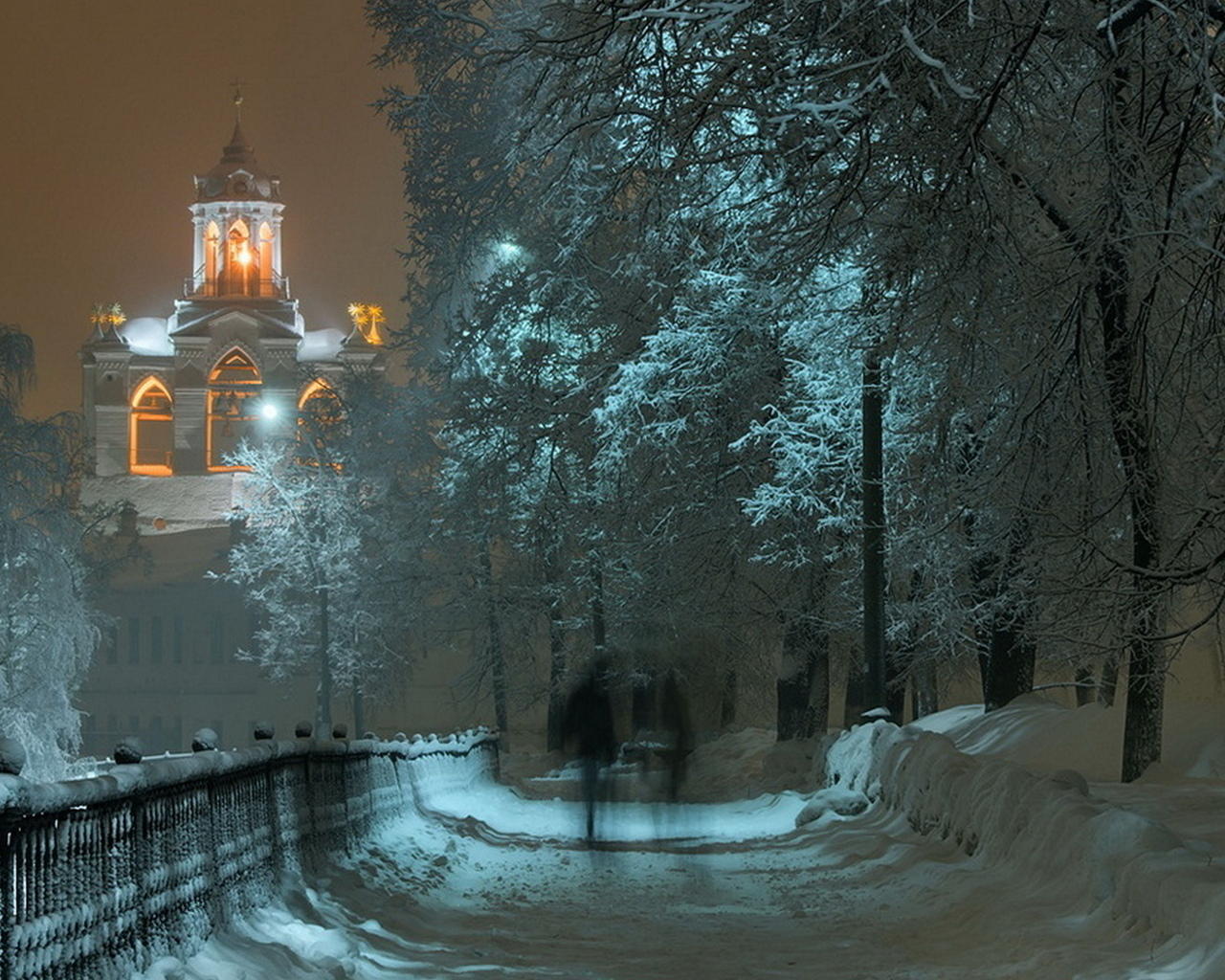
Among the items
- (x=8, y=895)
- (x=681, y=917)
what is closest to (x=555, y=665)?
(x=681, y=917)

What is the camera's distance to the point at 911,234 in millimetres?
9844

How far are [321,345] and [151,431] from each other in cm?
1164

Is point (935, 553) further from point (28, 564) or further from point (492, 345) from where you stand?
point (28, 564)

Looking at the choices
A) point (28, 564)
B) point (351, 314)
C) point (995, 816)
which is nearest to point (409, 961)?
point (995, 816)

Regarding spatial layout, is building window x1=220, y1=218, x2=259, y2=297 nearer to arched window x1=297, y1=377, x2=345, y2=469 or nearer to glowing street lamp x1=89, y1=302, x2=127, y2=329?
glowing street lamp x1=89, y1=302, x2=127, y2=329

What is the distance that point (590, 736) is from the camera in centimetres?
1717

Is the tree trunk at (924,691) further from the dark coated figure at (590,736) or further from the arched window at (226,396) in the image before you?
the arched window at (226,396)

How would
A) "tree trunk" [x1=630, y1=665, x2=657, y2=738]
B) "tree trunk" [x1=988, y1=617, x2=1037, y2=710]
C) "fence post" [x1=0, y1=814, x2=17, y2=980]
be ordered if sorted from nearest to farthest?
"fence post" [x1=0, y1=814, x2=17, y2=980], "tree trunk" [x1=988, y1=617, x2=1037, y2=710], "tree trunk" [x1=630, y1=665, x2=657, y2=738]

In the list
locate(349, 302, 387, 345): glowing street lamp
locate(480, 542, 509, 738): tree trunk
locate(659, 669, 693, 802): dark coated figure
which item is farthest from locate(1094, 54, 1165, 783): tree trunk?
locate(349, 302, 387, 345): glowing street lamp

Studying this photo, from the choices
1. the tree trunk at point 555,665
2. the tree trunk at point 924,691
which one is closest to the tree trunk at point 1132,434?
the tree trunk at point 924,691

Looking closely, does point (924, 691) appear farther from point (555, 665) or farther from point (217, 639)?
point (217, 639)

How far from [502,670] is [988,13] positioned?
3677cm

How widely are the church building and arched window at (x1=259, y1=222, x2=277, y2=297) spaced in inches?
2.4

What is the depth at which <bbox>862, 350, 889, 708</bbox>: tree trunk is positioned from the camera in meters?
21.8
